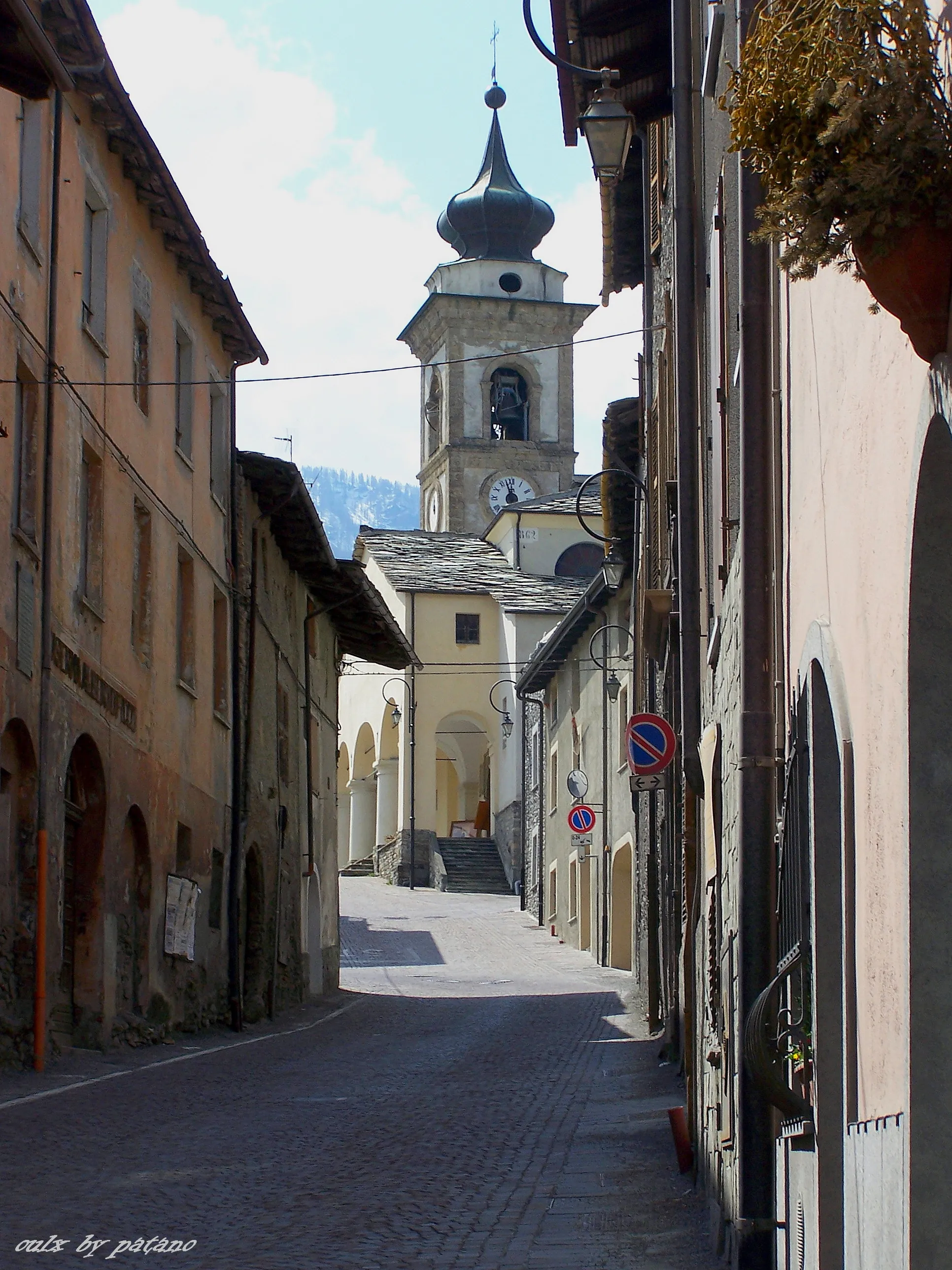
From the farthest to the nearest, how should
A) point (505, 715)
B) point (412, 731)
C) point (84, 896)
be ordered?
point (412, 731) → point (505, 715) → point (84, 896)

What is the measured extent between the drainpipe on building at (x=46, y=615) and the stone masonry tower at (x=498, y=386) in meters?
56.2

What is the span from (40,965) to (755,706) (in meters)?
9.72

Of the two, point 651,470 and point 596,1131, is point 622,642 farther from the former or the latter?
point 596,1131

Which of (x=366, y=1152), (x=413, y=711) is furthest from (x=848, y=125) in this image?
(x=413, y=711)

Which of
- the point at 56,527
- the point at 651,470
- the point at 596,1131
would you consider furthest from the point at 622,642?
the point at 596,1131

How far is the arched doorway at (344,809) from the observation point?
219 ft

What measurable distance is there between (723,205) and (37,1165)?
18.6 ft

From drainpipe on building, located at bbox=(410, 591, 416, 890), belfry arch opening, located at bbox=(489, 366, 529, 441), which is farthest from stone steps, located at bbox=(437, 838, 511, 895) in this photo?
belfry arch opening, located at bbox=(489, 366, 529, 441)

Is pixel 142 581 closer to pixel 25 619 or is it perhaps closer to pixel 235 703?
pixel 235 703

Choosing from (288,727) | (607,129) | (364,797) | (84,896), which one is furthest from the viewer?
(364,797)

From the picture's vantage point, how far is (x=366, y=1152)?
34.4 ft

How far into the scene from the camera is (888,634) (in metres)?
3.79

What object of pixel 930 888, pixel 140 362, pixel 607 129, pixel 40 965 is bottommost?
pixel 40 965

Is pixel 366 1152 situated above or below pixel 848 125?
below
